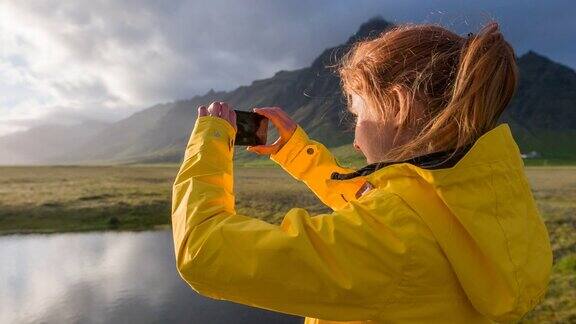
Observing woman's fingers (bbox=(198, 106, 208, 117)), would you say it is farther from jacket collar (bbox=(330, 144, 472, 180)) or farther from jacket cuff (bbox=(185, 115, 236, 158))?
jacket collar (bbox=(330, 144, 472, 180))

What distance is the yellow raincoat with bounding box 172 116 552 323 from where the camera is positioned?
181 cm

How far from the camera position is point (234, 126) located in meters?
2.48

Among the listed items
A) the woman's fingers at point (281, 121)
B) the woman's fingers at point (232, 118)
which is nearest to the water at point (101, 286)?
the woman's fingers at point (281, 121)

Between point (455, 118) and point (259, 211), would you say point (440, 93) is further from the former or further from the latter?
point (259, 211)

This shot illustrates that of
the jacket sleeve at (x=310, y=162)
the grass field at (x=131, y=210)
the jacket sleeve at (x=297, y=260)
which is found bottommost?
the grass field at (x=131, y=210)

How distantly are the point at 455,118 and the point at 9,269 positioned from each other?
2983cm

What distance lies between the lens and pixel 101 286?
79.0 ft

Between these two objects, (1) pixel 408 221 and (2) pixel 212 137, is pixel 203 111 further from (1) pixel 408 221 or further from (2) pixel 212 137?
(1) pixel 408 221

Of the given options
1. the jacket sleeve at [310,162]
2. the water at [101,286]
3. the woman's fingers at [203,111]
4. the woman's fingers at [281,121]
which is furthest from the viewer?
the water at [101,286]

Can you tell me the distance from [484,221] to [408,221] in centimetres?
31

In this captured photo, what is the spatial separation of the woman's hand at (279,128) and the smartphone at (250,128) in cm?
14

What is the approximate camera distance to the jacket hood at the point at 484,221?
1.87 metres

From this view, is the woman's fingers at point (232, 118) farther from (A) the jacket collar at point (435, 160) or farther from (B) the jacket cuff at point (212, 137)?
(A) the jacket collar at point (435, 160)

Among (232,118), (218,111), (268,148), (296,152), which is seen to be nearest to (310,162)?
(296,152)
